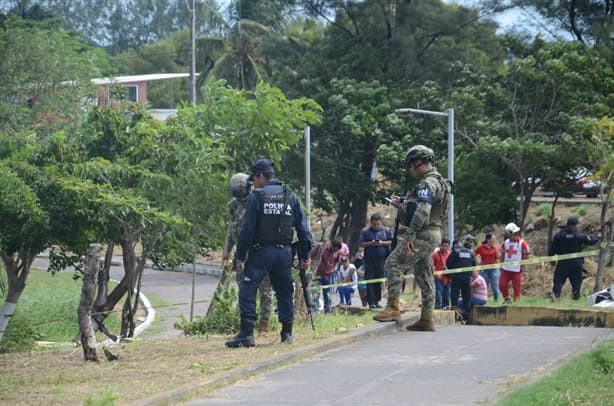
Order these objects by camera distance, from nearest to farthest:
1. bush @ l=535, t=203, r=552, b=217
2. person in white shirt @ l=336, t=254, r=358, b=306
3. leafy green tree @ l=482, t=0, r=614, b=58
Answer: person in white shirt @ l=336, t=254, r=358, b=306, leafy green tree @ l=482, t=0, r=614, b=58, bush @ l=535, t=203, r=552, b=217

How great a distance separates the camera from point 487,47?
3850cm

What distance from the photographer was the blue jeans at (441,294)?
1772 cm

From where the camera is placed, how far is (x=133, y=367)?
29.7 ft

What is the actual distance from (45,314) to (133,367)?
1748 cm

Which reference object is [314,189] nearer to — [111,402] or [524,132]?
[524,132]

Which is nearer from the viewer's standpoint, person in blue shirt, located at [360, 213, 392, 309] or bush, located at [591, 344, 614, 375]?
bush, located at [591, 344, 614, 375]

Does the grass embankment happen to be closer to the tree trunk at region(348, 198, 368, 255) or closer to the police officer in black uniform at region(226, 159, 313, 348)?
the police officer in black uniform at region(226, 159, 313, 348)

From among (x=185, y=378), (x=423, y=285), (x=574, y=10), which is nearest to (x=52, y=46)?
(x=574, y=10)

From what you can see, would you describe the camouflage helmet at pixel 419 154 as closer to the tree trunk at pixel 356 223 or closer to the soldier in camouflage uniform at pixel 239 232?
the soldier in camouflage uniform at pixel 239 232

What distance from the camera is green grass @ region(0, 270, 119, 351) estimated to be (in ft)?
53.8

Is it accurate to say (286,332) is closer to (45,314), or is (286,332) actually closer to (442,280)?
(442,280)

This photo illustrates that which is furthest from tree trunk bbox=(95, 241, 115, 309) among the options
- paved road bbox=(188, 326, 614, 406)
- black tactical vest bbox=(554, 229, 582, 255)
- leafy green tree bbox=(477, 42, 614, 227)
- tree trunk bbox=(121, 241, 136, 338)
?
leafy green tree bbox=(477, 42, 614, 227)

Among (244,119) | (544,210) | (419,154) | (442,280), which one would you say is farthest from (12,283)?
(544,210)

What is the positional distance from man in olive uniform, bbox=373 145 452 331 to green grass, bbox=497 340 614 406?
2.58 m
